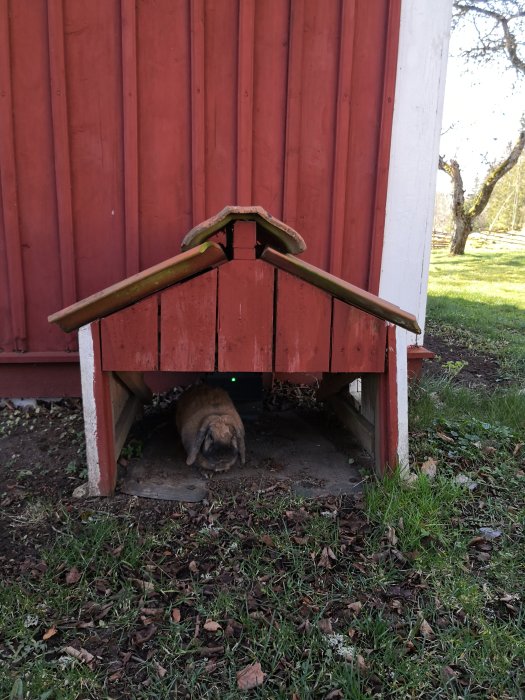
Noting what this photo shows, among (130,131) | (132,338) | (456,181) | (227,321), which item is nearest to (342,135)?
(130,131)

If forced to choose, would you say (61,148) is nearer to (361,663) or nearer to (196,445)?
(196,445)

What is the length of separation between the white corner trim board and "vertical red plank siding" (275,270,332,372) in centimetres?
98

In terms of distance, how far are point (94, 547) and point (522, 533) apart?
2114 mm

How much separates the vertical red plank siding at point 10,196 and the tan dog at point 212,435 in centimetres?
166

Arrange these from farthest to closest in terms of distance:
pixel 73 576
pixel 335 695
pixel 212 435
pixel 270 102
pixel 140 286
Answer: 1. pixel 270 102
2. pixel 212 435
3. pixel 140 286
4. pixel 73 576
5. pixel 335 695

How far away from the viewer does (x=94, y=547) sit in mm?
2527

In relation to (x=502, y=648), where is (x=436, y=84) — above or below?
above

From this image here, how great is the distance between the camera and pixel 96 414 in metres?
2.89

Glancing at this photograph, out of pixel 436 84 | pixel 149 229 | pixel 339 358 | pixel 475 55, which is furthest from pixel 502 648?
pixel 475 55

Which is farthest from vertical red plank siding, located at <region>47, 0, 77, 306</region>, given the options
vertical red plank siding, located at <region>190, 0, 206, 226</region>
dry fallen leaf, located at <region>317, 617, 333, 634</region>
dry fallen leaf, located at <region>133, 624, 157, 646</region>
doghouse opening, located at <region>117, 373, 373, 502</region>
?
dry fallen leaf, located at <region>317, 617, 333, 634</region>

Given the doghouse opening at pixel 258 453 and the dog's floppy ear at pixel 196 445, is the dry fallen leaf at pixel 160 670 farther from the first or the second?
the dog's floppy ear at pixel 196 445

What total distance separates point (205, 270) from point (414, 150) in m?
2.38

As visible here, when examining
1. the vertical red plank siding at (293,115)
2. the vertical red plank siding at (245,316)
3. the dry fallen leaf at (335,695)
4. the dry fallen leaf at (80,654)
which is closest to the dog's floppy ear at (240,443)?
the vertical red plank siding at (245,316)

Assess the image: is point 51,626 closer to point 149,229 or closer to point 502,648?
point 502,648
